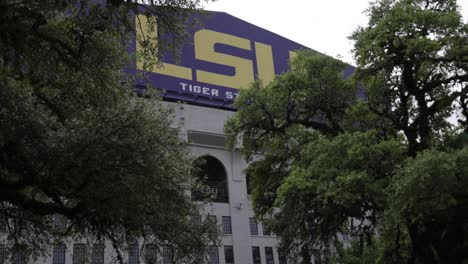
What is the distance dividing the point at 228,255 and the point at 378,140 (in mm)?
19716

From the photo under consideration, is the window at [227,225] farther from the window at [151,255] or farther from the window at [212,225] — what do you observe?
the window at [212,225]

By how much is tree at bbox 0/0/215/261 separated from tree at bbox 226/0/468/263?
6.59 metres

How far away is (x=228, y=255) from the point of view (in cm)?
3856

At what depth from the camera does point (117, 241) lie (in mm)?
15016

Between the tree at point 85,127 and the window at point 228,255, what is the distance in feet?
79.9

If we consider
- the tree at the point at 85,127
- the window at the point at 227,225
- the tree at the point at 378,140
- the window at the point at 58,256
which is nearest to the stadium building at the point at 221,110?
the window at the point at 227,225

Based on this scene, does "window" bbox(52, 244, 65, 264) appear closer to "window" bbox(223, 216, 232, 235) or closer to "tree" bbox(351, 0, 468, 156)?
"window" bbox(223, 216, 232, 235)

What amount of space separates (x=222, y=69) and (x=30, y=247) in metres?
29.4

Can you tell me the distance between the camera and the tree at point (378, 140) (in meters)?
17.5

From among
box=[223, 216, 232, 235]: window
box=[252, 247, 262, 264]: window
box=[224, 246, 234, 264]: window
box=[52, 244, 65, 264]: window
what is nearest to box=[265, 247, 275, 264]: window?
box=[252, 247, 262, 264]: window

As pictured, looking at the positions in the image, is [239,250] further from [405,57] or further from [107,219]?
[107,219]

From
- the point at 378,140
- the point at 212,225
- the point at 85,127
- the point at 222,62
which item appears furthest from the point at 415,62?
the point at 222,62

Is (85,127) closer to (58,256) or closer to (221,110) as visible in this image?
(58,256)

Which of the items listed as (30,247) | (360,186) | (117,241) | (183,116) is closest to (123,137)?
(117,241)
